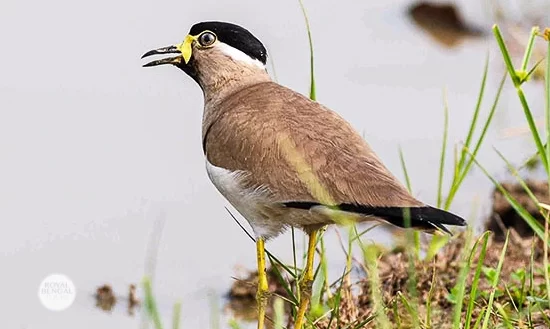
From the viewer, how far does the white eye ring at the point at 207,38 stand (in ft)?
19.9

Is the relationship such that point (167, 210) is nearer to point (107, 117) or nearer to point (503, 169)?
point (107, 117)

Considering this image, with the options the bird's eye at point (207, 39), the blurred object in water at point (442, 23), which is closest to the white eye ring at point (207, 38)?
the bird's eye at point (207, 39)

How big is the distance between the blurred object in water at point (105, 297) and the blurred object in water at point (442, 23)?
4.94 m

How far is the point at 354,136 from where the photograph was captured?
5223 millimetres

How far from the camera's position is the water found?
271 inches

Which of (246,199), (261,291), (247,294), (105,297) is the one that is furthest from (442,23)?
(246,199)

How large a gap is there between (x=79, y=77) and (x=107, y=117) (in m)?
0.71

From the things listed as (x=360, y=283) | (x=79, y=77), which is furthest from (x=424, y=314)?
(x=79, y=77)

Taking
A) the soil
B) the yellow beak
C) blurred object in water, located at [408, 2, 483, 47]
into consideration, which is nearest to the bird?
the soil

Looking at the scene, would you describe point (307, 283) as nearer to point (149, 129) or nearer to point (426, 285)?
point (426, 285)

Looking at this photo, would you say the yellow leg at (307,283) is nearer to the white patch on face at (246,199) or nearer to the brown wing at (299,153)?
the white patch on face at (246,199)

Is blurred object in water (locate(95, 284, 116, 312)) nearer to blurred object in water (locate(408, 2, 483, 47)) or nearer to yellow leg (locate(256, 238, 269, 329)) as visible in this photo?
yellow leg (locate(256, 238, 269, 329))

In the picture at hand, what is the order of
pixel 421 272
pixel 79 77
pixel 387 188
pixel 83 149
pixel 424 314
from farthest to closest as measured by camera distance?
1. pixel 79 77
2. pixel 83 149
3. pixel 421 272
4. pixel 424 314
5. pixel 387 188

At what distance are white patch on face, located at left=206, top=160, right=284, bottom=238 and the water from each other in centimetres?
115
